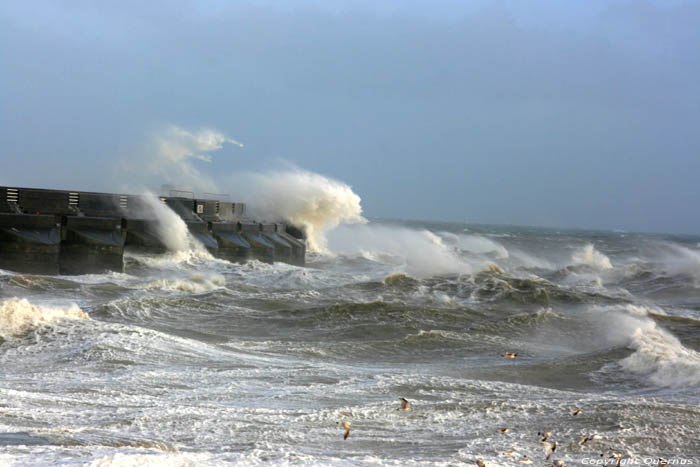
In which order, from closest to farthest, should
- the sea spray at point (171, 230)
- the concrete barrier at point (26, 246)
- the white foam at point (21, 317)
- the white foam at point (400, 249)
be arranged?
the white foam at point (21, 317)
the concrete barrier at point (26, 246)
the sea spray at point (171, 230)
the white foam at point (400, 249)

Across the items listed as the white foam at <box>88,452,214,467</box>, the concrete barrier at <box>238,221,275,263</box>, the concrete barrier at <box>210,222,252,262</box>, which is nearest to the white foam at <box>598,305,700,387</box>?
the white foam at <box>88,452,214,467</box>

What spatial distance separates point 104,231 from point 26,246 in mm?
2340

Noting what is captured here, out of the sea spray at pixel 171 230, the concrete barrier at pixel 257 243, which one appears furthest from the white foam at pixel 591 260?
the sea spray at pixel 171 230

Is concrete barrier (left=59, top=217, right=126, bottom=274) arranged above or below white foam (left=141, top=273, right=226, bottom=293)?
above

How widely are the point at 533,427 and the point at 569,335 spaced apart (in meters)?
6.92

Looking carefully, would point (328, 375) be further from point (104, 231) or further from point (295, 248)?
point (295, 248)

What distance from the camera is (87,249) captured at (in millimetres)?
19016

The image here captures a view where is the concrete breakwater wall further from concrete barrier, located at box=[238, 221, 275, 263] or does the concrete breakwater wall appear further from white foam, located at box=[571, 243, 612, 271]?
white foam, located at box=[571, 243, 612, 271]

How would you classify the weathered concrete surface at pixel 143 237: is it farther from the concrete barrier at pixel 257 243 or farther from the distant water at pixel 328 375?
the distant water at pixel 328 375

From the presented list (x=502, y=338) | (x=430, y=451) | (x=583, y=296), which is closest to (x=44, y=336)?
(x=430, y=451)

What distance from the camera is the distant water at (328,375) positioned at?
5.88 metres

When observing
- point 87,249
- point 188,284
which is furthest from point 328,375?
point 87,249

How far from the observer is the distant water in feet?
19.3

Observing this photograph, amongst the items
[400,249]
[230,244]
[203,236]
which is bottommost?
[230,244]
